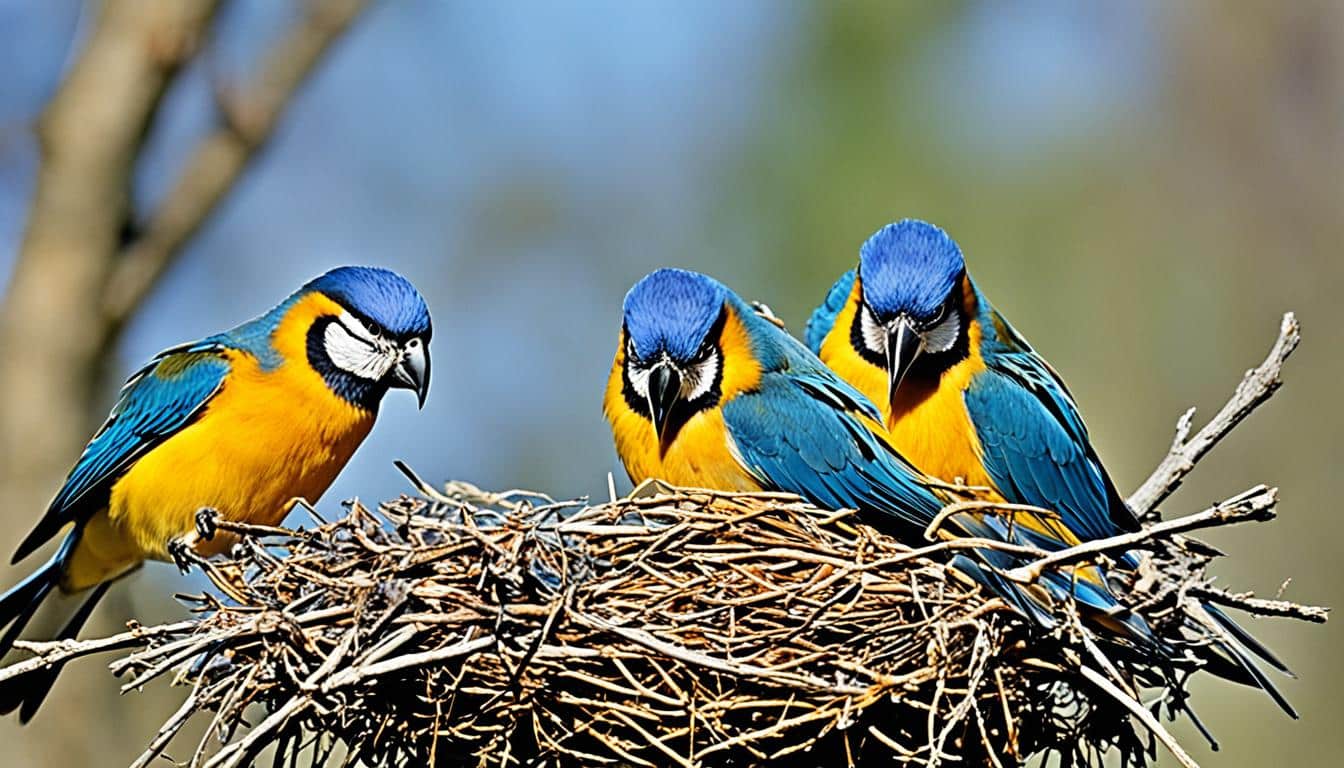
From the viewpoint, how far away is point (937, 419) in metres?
3.84

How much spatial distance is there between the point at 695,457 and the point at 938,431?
25.2 inches

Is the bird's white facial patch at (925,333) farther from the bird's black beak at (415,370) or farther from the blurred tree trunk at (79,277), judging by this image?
the blurred tree trunk at (79,277)

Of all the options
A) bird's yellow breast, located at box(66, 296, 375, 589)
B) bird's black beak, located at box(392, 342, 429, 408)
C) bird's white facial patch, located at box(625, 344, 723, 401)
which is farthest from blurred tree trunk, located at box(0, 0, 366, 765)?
bird's white facial patch, located at box(625, 344, 723, 401)

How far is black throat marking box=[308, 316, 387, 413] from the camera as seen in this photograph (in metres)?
3.91

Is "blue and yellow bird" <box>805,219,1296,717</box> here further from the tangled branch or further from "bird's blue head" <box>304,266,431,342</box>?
"bird's blue head" <box>304,266,431,342</box>

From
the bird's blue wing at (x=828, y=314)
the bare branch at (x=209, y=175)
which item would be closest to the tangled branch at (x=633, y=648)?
the bird's blue wing at (x=828, y=314)

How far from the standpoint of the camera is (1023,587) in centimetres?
284

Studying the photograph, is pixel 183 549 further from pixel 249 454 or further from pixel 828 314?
pixel 828 314

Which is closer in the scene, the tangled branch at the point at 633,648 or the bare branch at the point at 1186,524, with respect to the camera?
the bare branch at the point at 1186,524

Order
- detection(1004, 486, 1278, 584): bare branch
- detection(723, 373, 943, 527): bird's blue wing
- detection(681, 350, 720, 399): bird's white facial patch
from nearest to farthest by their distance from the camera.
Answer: detection(1004, 486, 1278, 584): bare branch
detection(723, 373, 943, 527): bird's blue wing
detection(681, 350, 720, 399): bird's white facial patch

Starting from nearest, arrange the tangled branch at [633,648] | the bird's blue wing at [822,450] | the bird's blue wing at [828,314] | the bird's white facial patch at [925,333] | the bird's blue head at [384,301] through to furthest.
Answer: the tangled branch at [633,648] < the bird's blue wing at [822,450] < the bird's white facial patch at [925,333] < the bird's blue head at [384,301] < the bird's blue wing at [828,314]

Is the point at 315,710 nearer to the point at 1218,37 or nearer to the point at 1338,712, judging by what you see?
the point at 1338,712

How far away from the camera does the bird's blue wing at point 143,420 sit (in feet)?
13.0

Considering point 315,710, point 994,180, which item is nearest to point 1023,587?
point 315,710
